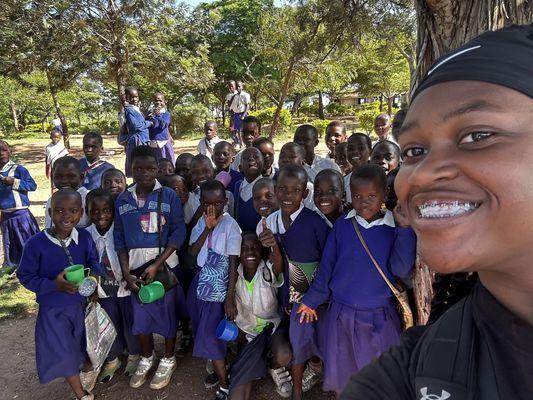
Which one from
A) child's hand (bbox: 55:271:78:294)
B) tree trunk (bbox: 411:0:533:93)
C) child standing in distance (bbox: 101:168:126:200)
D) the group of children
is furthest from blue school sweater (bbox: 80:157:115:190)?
tree trunk (bbox: 411:0:533:93)

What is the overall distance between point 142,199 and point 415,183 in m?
2.27

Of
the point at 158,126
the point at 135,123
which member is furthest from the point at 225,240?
the point at 158,126

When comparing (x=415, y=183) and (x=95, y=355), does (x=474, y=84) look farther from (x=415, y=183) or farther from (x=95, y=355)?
(x=95, y=355)

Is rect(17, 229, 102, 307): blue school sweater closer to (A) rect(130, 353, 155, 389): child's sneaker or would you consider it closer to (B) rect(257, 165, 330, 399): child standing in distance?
(A) rect(130, 353, 155, 389): child's sneaker

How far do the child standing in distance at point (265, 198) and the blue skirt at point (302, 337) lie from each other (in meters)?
0.66

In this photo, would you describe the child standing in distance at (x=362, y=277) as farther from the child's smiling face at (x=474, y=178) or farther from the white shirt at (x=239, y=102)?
the white shirt at (x=239, y=102)

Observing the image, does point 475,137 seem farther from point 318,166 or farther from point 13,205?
point 13,205

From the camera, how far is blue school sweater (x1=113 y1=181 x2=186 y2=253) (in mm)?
2619

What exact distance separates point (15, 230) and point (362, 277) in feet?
13.9

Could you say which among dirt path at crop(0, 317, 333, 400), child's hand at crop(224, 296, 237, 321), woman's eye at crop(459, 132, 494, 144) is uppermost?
woman's eye at crop(459, 132, 494, 144)

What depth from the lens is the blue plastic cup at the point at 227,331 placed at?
2361 mm

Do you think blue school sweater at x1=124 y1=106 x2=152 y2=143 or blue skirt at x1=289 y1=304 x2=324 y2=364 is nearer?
blue skirt at x1=289 y1=304 x2=324 y2=364

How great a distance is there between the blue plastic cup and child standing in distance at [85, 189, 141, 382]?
782mm

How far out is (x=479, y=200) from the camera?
662 mm
